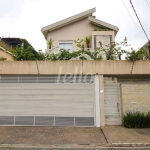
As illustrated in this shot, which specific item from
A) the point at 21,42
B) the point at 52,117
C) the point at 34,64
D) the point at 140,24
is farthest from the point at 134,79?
the point at 21,42

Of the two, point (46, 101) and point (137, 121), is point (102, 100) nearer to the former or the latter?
point (137, 121)

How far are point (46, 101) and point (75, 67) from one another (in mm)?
2532

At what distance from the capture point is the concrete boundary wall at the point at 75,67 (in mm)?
9555

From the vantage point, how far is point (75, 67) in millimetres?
9641

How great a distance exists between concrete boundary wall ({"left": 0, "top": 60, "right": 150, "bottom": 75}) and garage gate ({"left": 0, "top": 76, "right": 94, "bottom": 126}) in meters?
0.38

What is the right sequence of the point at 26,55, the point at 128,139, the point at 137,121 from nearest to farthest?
the point at 128,139
the point at 137,121
the point at 26,55

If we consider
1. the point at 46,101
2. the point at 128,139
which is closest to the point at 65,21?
the point at 46,101

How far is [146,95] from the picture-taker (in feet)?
31.3

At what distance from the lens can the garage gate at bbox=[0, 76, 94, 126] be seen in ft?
30.2

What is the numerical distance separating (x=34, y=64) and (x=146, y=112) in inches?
269

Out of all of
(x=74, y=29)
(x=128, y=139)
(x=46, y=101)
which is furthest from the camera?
(x=74, y=29)

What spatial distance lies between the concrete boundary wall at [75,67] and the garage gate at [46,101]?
0.38 metres

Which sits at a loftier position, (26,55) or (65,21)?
(65,21)

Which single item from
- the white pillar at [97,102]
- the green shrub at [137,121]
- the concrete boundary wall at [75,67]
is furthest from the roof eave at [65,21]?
the green shrub at [137,121]
